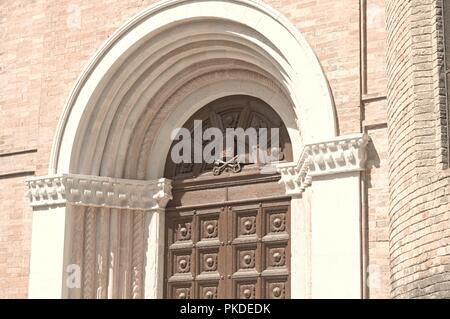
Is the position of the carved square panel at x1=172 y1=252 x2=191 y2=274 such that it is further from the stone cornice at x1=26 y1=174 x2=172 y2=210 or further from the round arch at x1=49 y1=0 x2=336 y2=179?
the round arch at x1=49 y1=0 x2=336 y2=179

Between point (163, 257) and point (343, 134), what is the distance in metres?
3.24

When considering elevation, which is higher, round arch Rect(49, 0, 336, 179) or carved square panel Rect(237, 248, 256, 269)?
round arch Rect(49, 0, 336, 179)

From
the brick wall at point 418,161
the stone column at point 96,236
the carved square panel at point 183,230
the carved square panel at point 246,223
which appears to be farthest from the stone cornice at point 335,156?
the stone column at point 96,236

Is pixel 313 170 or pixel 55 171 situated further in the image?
pixel 55 171

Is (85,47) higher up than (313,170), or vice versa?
A: (85,47)

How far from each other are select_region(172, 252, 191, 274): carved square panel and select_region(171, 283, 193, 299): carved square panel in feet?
0.54

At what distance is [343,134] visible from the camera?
10031 mm

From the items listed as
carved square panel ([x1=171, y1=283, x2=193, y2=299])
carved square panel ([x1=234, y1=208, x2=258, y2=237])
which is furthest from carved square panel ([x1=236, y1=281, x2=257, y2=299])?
carved square panel ([x1=171, y1=283, x2=193, y2=299])

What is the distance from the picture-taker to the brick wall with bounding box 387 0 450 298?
26.3ft

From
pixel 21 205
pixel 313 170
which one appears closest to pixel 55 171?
pixel 21 205

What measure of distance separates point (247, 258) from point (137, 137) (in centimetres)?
207

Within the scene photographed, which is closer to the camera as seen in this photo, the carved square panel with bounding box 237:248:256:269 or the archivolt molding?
the carved square panel with bounding box 237:248:256:269

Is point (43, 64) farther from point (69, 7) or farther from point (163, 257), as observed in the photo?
point (163, 257)

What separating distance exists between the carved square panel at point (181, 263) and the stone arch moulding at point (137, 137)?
18 centimetres
